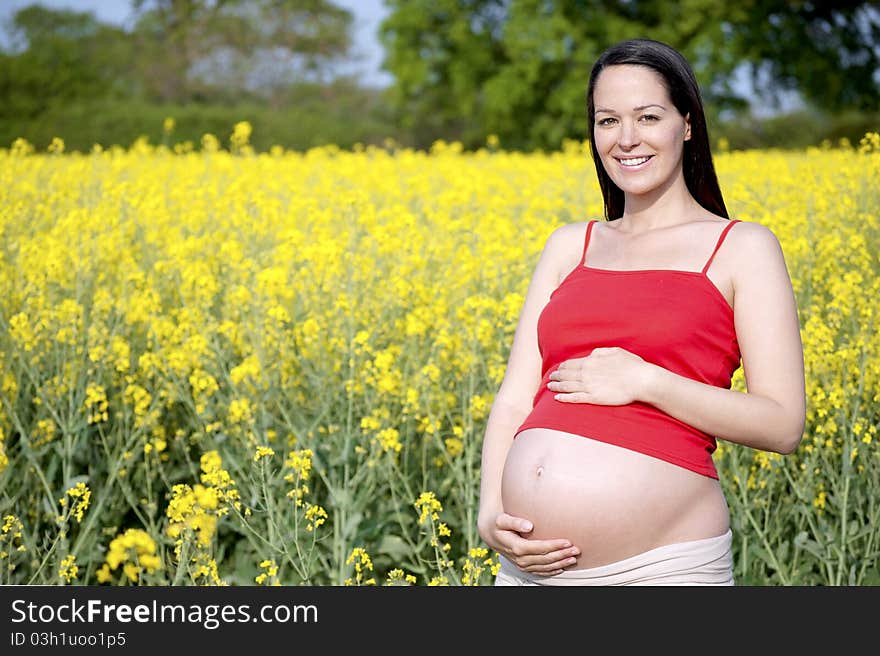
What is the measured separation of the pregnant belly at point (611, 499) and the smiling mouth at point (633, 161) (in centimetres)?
50

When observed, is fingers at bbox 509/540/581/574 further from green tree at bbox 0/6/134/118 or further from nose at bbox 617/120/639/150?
green tree at bbox 0/6/134/118

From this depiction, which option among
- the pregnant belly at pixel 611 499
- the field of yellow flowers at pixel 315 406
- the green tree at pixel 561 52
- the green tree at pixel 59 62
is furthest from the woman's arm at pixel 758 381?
the green tree at pixel 59 62

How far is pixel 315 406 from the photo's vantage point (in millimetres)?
3521

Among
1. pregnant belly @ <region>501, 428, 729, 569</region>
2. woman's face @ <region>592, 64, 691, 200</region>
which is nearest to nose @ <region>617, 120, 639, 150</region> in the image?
woman's face @ <region>592, 64, 691, 200</region>

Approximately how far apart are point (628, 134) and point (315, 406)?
2.01m

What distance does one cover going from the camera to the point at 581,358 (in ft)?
5.63

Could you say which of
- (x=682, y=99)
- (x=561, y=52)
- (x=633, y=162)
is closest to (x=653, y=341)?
(x=633, y=162)

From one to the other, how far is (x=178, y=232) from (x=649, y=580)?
13.1 feet

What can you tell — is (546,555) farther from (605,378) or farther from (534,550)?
(605,378)

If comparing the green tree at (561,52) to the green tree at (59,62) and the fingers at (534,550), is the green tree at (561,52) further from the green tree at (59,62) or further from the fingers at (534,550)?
the fingers at (534,550)

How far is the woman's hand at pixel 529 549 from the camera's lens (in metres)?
1.68

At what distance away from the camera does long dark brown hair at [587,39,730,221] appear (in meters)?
1.76

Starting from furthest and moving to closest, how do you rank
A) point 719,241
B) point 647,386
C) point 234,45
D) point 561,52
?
point 234,45
point 561,52
point 719,241
point 647,386

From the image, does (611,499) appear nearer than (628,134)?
Yes
